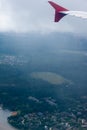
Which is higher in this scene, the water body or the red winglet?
the red winglet

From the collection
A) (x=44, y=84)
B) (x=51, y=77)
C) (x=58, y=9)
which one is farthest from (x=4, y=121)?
(x=58, y=9)

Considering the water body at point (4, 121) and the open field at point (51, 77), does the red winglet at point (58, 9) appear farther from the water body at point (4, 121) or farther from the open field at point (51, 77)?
the open field at point (51, 77)

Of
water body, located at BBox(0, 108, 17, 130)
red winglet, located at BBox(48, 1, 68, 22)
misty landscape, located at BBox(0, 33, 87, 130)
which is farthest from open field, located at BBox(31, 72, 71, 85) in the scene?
red winglet, located at BBox(48, 1, 68, 22)

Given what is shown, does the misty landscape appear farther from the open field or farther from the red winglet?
the red winglet

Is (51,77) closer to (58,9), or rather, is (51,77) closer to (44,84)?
(44,84)

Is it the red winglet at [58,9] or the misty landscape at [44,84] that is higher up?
the red winglet at [58,9]

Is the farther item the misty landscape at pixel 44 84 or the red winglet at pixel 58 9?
the misty landscape at pixel 44 84

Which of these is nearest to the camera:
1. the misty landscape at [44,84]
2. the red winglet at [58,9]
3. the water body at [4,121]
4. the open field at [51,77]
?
the red winglet at [58,9]

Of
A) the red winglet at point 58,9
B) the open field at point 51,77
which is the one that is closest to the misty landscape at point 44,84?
the open field at point 51,77
